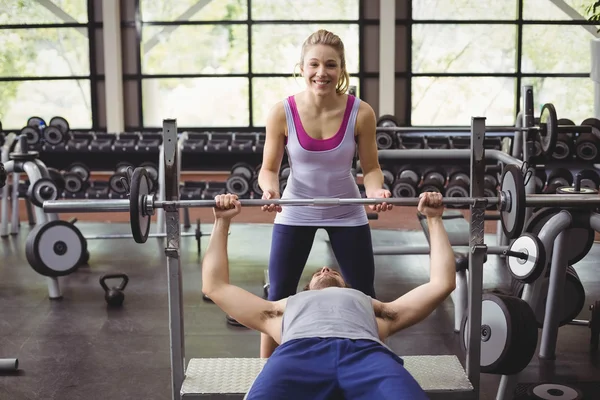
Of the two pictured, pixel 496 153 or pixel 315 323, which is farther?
pixel 496 153

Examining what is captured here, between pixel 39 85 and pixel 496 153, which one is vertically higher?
pixel 39 85

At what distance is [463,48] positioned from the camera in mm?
7113

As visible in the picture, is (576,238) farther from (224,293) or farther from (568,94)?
(568,94)

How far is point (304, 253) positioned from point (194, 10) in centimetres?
557

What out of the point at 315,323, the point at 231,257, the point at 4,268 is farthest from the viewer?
the point at 231,257

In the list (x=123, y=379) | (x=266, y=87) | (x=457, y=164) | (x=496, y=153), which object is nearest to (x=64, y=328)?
(x=123, y=379)

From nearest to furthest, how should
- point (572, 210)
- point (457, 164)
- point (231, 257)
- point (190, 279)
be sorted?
point (572, 210) < point (190, 279) < point (231, 257) < point (457, 164)

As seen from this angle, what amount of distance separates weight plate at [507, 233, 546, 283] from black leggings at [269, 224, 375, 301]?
468mm

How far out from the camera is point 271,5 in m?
7.10

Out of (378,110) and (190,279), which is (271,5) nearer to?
(378,110)

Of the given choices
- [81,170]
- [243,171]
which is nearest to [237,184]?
[243,171]

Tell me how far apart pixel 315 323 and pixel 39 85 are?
640 centimetres

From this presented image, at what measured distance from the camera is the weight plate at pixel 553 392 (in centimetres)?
208

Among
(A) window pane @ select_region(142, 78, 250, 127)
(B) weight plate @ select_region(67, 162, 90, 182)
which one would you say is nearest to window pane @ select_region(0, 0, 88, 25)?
(A) window pane @ select_region(142, 78, 250, 127)
